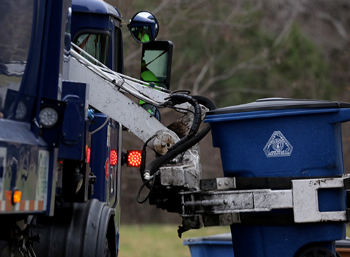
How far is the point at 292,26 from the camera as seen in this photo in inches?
944

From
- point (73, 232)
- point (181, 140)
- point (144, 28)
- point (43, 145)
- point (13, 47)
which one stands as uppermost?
point (144, 28)

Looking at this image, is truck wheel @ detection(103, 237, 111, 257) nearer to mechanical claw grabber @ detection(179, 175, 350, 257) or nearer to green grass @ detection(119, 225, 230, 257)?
mechanical claw grabber @ detection(179, 175, 350, 257)

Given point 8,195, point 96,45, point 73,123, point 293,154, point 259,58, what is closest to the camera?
point 8,195

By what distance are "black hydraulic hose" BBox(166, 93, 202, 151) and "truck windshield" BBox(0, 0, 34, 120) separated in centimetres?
171

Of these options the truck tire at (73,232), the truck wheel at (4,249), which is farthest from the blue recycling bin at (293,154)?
the truck wheel at (4,249)

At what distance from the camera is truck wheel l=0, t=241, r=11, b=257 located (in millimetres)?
2670

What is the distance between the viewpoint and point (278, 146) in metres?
3.98

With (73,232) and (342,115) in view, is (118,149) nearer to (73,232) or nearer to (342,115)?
(73,232)

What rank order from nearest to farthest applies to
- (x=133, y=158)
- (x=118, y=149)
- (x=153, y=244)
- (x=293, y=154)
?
(x=293, y=154)
(x=118, y=149)
(x=133, y=158)
(x=153, y=244)

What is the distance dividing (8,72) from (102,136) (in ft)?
6.69

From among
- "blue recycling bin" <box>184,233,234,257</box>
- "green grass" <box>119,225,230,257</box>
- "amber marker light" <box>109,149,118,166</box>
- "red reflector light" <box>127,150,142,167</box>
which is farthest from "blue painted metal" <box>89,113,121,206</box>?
"green grass" <box>119,225,230,257</box>

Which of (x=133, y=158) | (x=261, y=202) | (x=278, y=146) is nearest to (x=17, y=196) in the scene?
(x=261, y=202)

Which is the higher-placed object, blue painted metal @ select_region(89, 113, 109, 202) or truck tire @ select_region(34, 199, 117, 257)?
blue painted metal @ select_region(89, 113, 109, 202)

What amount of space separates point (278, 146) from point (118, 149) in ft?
5.87
